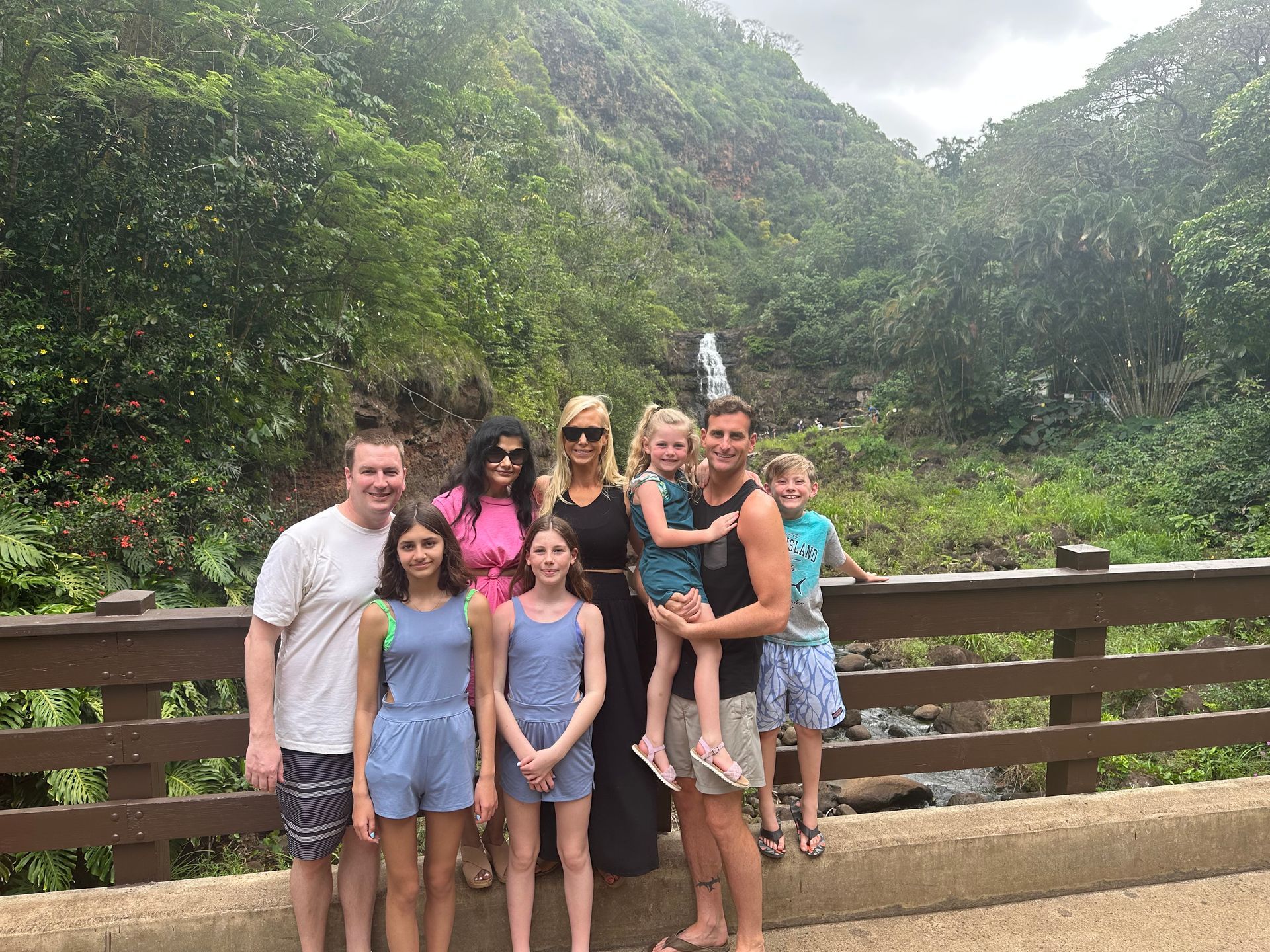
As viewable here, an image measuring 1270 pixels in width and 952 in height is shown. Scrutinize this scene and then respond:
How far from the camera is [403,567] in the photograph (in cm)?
239

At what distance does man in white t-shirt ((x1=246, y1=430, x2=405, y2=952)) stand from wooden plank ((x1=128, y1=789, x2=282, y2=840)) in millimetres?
328

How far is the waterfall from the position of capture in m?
33.6

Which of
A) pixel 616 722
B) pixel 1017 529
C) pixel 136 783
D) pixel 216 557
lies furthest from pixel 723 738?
pixel 1017 529

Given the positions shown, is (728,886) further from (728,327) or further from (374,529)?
(728,327)

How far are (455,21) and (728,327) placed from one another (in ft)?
91.0

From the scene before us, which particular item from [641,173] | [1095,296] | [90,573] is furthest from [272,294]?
[641,173]

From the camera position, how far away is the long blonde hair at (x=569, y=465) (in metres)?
2.79

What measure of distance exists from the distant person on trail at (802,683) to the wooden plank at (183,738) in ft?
5.71

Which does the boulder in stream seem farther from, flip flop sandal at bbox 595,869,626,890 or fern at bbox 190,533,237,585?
fern at bbox 190,533,237,585

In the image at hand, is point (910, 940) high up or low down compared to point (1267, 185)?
down

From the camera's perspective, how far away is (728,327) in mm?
42125

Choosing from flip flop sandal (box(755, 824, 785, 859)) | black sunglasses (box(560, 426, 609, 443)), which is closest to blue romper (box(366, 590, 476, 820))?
black sunglasses (box(560, 426, 609, 443))

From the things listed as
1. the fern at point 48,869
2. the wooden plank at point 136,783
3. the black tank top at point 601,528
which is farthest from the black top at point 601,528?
the fern at point 48,869

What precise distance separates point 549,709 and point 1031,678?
1.88 m
